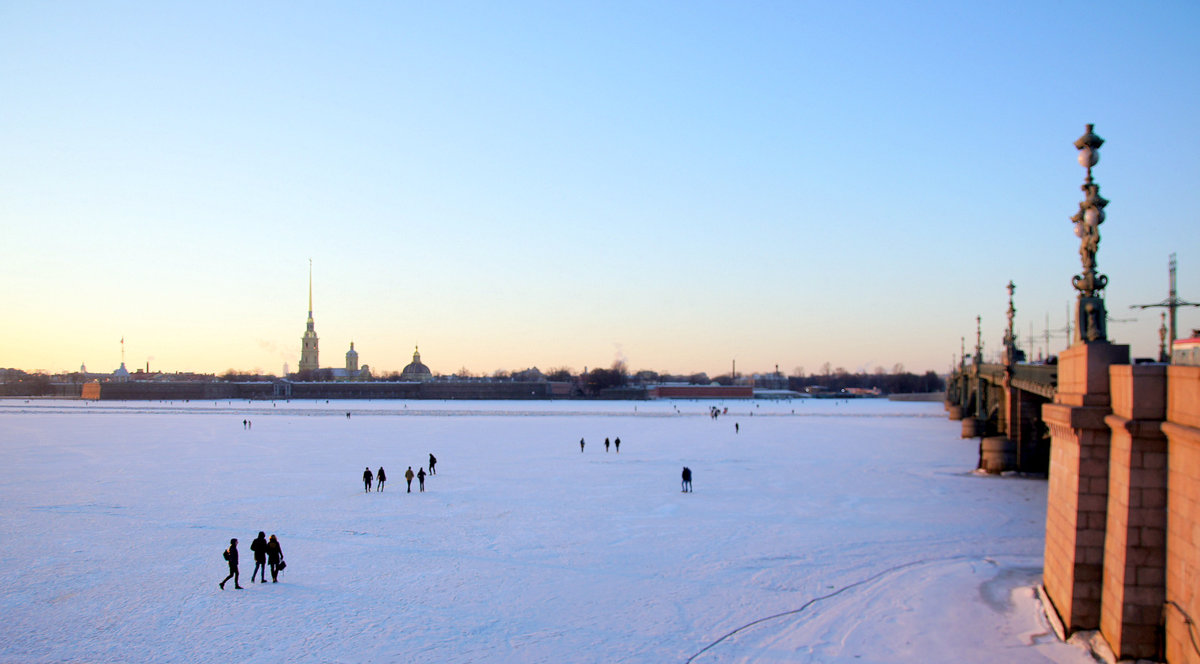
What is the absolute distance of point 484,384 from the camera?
11306 cm

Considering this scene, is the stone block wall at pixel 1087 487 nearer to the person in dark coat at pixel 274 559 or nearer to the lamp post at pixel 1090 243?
the lamp post at pixel 1090 243

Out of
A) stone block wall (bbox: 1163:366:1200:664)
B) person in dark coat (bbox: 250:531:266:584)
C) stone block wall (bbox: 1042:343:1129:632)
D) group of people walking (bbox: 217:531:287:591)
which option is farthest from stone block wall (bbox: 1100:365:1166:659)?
person in dark coat (bbox: 250:531:266:584)

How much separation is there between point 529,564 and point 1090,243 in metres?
8.98

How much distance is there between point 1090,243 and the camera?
9578 millimetres

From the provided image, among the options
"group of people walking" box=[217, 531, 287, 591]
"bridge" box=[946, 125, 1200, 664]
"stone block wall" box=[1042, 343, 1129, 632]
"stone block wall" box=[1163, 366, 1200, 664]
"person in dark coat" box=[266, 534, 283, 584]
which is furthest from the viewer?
"person in dark coat" box=[266, 534, 283, 584]

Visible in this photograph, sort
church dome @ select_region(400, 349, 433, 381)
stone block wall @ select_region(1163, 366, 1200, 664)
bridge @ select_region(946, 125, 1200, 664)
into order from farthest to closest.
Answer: church dome @ select_region(400, 349, 433, 381)
bridge @ select_region(946, 125, 1200, 664)
stone block wall @ select_region(1163, 366, 1200, 664)

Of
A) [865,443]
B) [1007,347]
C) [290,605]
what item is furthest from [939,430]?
[290,605]

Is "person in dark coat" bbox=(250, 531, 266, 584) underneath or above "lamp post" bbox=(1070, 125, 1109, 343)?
underneath

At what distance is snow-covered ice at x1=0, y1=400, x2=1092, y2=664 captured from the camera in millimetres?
8984

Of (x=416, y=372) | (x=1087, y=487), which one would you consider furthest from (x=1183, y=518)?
(x=416, y=372)

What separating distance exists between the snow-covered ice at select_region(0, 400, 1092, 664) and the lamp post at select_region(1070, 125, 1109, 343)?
3.84 metres

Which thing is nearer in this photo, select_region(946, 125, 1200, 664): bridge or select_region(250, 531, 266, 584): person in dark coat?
select_region(946, 125, 1200, 664): bridge

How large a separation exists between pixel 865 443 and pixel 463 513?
22.5m

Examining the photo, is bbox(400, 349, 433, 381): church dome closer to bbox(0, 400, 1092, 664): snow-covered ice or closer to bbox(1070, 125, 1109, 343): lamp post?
bbox(0, 400, 1092, 664): snow-covered ice
